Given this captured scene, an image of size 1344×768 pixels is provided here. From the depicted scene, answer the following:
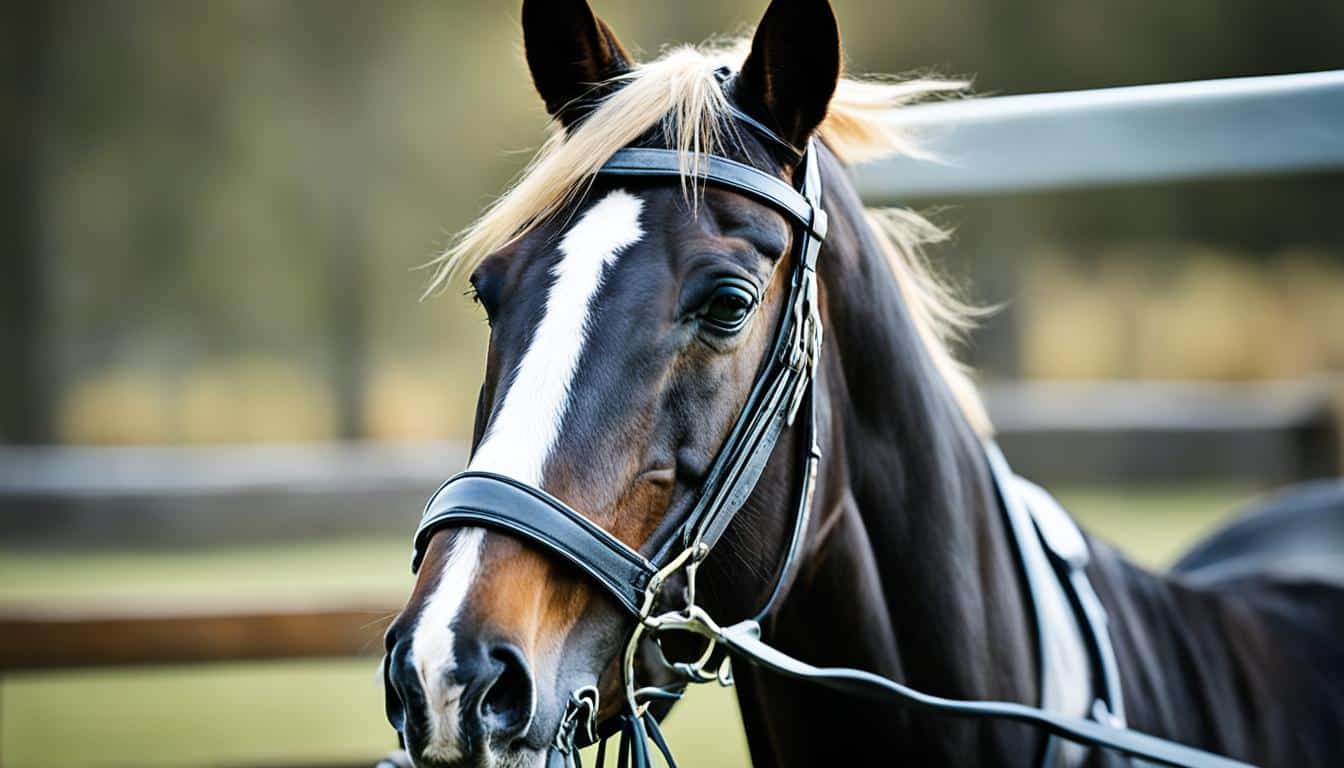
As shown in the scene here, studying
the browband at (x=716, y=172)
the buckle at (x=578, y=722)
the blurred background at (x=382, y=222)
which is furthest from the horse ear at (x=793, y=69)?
the blurred background at (x=382, y=222)

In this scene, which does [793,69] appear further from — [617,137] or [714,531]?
[714,531]

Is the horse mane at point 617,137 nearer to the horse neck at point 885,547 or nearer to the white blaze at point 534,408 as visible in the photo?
the white blaze at point 534,408

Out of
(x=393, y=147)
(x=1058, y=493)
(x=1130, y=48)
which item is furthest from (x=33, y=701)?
(x=1130, y=48)

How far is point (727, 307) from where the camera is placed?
56.1 inches

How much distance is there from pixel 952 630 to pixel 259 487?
8060mm

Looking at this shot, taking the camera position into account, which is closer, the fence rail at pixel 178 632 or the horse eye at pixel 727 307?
the horse eye at pixel 727 307

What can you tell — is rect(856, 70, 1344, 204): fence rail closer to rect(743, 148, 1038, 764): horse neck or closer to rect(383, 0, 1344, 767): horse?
rect(383, 0, 1344, 767): horse

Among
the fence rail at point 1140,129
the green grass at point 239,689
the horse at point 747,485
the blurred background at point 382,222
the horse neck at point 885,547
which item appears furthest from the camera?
the blurred background at point 382,222

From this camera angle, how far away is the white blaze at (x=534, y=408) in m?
1.16

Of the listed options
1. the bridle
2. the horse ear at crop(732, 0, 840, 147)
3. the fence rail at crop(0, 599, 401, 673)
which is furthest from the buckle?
the fence rail at crop(0, 599, 401, 673)

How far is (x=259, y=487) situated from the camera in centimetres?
893

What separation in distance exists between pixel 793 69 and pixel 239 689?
18.9ft

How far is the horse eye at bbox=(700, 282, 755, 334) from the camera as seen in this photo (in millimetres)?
1414

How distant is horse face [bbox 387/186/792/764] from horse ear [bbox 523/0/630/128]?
28 cm
